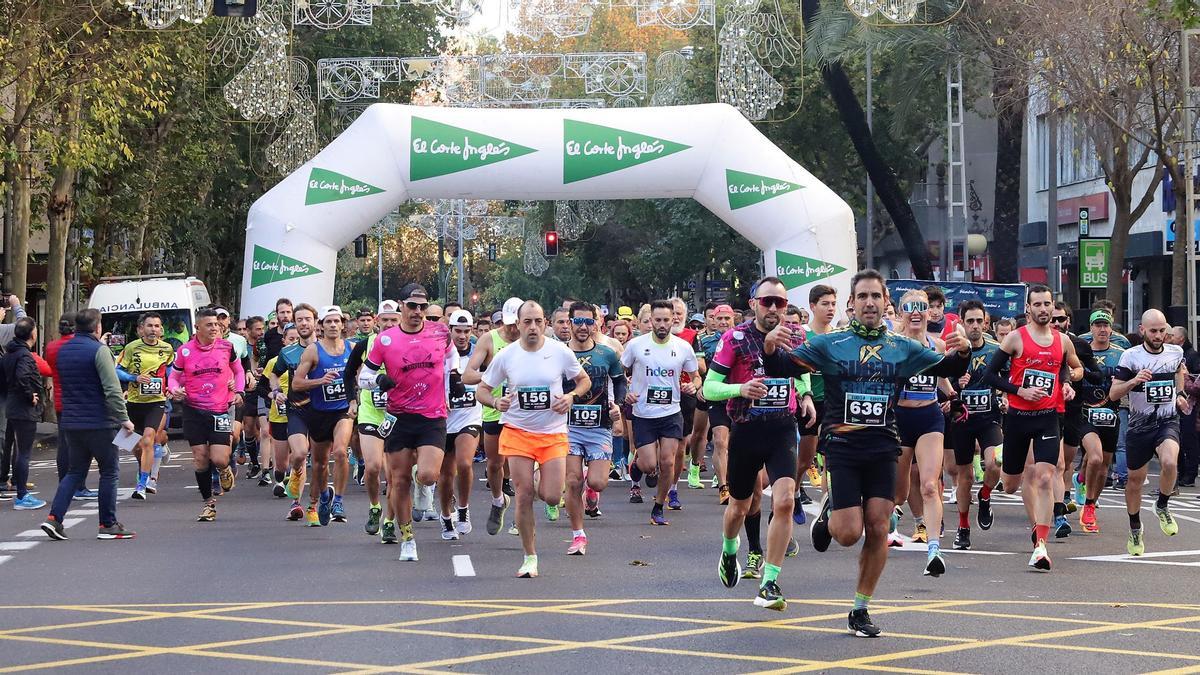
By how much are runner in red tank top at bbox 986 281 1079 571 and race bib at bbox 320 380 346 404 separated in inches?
211

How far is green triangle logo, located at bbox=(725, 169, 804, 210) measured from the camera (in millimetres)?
24547

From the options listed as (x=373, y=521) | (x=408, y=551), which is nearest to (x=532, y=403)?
(x=408, y=551)

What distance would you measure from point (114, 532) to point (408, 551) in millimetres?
3192

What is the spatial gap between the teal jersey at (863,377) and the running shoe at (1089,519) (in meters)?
6.13

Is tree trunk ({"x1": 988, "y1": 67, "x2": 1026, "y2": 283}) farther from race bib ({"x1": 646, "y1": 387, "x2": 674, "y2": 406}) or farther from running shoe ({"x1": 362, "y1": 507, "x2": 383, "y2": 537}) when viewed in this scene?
A: running shoe ({"x1": 362, "y1": 507, "x2": 383, "y2": 537})

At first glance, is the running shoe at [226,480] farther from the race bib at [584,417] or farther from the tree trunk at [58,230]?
the tree trunk at [58,230]

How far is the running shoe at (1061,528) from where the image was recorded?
13992mm

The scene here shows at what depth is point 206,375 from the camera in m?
16.5

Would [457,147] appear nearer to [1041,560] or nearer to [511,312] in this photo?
[511,312]

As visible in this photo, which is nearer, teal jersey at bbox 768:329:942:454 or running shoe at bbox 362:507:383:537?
teal jersey at bbox 768:329:942:454

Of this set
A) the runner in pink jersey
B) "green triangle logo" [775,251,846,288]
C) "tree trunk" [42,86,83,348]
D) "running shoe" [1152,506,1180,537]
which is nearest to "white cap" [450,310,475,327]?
the runner in pink jersey

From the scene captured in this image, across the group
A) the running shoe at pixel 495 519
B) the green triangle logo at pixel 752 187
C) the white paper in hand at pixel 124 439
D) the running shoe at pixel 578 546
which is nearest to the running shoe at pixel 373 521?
the running shoe at pixel 495 519

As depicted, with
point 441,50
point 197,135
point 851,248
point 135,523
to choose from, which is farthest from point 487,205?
point 135,523

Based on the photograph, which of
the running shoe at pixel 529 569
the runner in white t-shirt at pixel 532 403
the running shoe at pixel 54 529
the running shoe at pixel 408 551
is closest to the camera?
the running shoe at pixel 529 569
